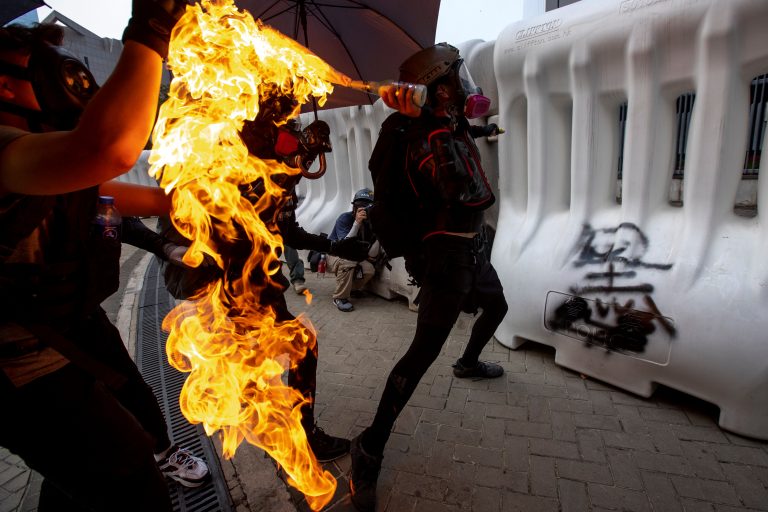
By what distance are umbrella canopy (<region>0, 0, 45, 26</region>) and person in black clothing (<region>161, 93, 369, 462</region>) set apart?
3.29 ft

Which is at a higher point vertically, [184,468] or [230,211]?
[230,211]

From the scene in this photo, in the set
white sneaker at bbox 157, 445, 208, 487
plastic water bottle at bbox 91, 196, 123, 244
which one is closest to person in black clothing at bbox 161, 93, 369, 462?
plastic water bottle at bbox 91, 196, 123, 244

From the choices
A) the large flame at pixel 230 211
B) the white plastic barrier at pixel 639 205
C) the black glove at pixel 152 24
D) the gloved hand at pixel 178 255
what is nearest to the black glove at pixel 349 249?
the large flame at pixel 230 211

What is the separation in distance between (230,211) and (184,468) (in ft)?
5.51

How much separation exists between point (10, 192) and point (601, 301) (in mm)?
3655

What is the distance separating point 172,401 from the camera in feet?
11.6

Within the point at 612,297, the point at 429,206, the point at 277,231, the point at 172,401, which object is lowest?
the point at 172,401

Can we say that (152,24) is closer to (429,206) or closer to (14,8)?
(14,8)

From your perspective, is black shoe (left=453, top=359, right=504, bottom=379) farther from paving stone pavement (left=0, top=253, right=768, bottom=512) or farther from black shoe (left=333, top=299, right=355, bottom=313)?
black shoe (left=333, top=299, right=355, bottom=313)

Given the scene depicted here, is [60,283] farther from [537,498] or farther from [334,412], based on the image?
[537,498]

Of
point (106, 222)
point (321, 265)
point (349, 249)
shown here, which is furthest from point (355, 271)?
point (106, 222)

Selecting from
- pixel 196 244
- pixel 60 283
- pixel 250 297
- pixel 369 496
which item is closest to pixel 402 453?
pixel 369 496

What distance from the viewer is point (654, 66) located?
10.1ft

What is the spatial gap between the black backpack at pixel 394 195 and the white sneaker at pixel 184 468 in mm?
1861
